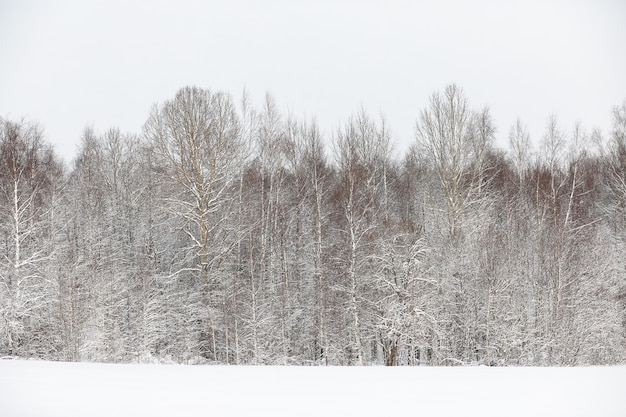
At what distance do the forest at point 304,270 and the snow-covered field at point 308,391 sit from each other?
12744 millimetres

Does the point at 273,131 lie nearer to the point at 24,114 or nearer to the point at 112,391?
the point at 24,114

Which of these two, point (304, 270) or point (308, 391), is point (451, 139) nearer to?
point (304, 270)

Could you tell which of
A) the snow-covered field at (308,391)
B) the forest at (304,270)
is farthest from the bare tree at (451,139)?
the snow-covered field at (308,391)

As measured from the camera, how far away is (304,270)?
27.0 metres

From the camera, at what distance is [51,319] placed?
21.8m

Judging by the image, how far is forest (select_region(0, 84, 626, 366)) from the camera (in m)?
20.8

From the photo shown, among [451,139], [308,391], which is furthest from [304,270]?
[308,391]

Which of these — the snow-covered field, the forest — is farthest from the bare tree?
the snow-covered field

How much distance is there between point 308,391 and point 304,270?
21.0m

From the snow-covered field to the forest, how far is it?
1274 centimetres

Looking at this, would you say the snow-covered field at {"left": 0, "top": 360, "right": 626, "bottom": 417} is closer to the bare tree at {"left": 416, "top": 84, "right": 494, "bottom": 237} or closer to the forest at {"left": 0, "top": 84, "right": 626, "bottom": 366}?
the forest at {"left": 0, "top": 84, "right": 626, "bottom": 366}

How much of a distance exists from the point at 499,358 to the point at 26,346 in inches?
864

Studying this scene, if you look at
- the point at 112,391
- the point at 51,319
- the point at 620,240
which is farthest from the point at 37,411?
the point at 620,240

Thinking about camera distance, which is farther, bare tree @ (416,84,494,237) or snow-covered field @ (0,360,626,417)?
bare tree @ (416,84,494,237)
